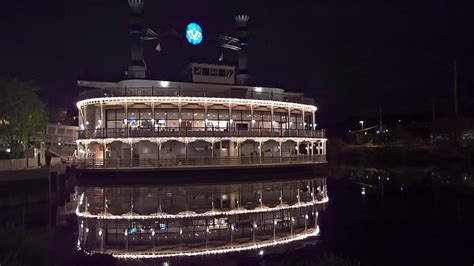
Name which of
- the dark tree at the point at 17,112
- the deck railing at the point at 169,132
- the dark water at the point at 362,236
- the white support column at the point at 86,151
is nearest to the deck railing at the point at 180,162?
the white support column at the point at 86,151

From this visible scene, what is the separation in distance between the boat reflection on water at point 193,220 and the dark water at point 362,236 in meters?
0.87

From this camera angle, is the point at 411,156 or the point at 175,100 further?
the point at 411,156

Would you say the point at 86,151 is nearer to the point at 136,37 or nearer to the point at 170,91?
the point at 170,91

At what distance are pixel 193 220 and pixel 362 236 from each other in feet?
26.0

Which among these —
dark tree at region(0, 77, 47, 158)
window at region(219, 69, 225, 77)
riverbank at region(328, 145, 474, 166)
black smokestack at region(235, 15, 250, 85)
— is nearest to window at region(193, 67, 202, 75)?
window at region(219, 69, 225, 77)

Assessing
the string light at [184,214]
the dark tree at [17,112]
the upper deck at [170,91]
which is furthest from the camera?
the upper deck at [170,91]

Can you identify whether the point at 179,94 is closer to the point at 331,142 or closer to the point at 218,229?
the point at 218,229

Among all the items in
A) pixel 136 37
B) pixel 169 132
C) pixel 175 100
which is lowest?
pixel 169 132

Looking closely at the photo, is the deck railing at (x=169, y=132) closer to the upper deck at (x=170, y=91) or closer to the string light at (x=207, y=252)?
the upper deck at (x=170, y=91)

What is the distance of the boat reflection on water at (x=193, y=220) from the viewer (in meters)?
14.8

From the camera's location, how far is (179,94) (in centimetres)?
4494

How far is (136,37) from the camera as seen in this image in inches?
2357

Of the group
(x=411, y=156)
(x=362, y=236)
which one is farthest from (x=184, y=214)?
(x=411, y=156)

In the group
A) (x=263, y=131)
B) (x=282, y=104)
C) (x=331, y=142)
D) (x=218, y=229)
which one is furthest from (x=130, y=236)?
(x=331, y=142)
